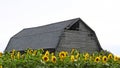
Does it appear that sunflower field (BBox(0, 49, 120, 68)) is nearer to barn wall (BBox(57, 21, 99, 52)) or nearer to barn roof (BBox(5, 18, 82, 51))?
barn roof (BBox(5, 18, 82, 51))

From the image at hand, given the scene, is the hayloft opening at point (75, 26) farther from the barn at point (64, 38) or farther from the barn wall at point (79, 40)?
the barn wall at point (79, 40)

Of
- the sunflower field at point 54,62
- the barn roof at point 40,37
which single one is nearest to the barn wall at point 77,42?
the barn roof at point 40,37

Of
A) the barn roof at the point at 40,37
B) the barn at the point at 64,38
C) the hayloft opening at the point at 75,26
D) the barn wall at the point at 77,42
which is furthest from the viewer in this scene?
the hayloft opening at the point at 75,26

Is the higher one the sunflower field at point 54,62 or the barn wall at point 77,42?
the barn wall at point 77,42

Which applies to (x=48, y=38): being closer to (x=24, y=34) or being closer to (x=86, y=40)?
(x=86, y=40)

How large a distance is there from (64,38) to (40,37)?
4.30m

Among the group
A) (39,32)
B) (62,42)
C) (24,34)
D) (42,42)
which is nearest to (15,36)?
(24,34)

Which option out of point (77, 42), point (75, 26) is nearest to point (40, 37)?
point (75, 26)

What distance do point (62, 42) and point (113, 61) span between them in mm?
27646

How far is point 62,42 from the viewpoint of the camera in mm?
37469

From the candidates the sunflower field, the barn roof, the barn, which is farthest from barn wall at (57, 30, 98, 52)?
the sunflower field

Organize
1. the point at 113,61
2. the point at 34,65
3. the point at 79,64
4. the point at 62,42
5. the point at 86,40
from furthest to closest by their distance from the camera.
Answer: the point at 86,40 → the point at 62,42 → the point at 113,61 → the point at 79,64 → the point at 34,65

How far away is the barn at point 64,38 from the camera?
37656 millimetres

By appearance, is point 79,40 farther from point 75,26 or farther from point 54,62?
point 54,62
